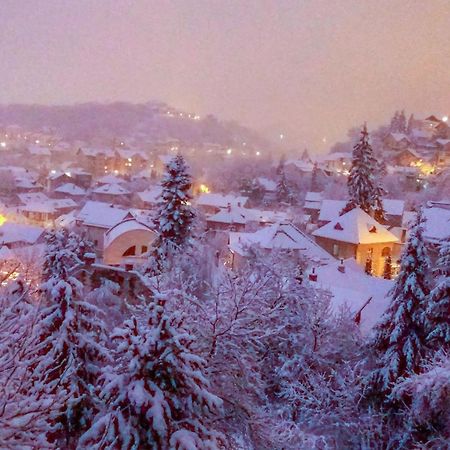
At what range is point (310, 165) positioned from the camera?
91.0m

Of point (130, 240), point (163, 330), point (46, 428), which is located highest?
point (163, 330)

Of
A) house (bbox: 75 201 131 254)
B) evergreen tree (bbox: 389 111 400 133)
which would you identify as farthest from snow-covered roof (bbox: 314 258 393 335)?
evergreen tree (bbox: 389 111 400 133)

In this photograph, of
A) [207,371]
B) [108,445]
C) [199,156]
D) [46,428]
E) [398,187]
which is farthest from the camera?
[199,156]

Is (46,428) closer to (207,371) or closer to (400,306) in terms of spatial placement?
(207,371)

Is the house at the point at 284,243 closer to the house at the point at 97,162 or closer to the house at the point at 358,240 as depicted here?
the house at the point at 358,240

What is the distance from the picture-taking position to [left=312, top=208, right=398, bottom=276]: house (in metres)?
38.3

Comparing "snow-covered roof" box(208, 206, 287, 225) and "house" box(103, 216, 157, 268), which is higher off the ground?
"snow-covered roof" box(208, 206, 287, 225)

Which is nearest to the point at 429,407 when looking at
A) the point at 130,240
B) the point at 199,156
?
the point at 130,240

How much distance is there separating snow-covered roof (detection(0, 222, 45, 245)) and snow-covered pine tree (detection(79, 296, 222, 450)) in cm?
3940

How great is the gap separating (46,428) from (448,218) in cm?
3711

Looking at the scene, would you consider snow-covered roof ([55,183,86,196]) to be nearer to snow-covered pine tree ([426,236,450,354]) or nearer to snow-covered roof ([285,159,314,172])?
snow-covered roof ([285,159,314,172])

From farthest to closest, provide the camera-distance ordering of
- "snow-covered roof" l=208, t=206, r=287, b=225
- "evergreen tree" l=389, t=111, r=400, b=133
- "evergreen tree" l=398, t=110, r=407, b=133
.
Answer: "evergreen tree" l=389, t=111, r=400, b=133 → "evergreen tree" l=398, t=110, r=407, b=133 → "snow-covered roof" l=208, t=206, r=287, b=225

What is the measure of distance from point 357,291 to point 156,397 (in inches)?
666

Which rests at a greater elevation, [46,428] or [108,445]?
[46,428]
